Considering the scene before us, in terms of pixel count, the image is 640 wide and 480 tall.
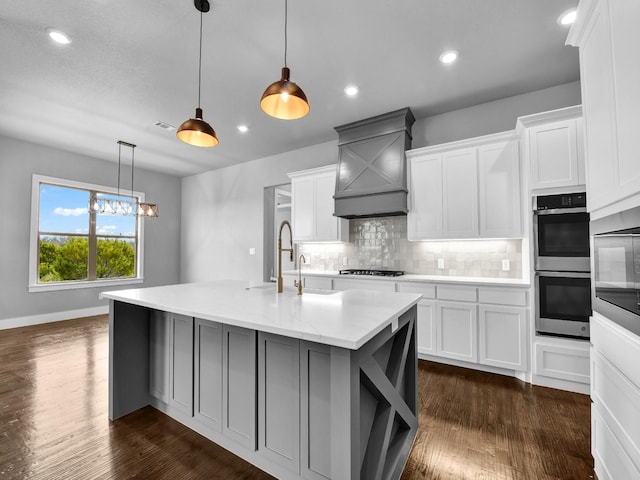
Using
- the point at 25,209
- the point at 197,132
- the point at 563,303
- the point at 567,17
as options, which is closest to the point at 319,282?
the point at 197,132

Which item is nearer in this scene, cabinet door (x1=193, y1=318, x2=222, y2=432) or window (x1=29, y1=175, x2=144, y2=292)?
cabinet door (x1=193, y1=318, x2=222, y2=432)

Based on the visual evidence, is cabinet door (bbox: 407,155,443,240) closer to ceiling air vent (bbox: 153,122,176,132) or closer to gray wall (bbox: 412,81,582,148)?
gray wall (bbox: 412,81,582,148)

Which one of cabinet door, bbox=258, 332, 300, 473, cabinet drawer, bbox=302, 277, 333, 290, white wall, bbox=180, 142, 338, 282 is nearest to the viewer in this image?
cabinet door, bbox=258, 332, 300, 473

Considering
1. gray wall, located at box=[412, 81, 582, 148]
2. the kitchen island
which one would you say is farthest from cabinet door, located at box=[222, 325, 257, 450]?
gray wall, located at box=[412, 81, 582, 148]

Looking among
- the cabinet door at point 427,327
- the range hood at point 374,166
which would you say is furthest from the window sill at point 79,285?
the cabinet door at point 427,327

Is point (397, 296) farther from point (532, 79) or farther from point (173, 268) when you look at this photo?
point (173, 268)

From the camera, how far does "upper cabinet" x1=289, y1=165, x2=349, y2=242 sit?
4297mm

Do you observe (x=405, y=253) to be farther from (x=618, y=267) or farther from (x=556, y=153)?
(x=618, y=267)

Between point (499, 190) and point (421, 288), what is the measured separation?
1312 mm

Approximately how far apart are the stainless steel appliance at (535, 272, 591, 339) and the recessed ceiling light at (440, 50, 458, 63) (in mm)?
2088

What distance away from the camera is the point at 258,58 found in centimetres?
268

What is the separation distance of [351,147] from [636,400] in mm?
3518

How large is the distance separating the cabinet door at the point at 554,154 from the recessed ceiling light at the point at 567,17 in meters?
0.76

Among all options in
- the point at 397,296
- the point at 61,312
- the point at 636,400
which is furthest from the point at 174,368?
the point at 61,312
